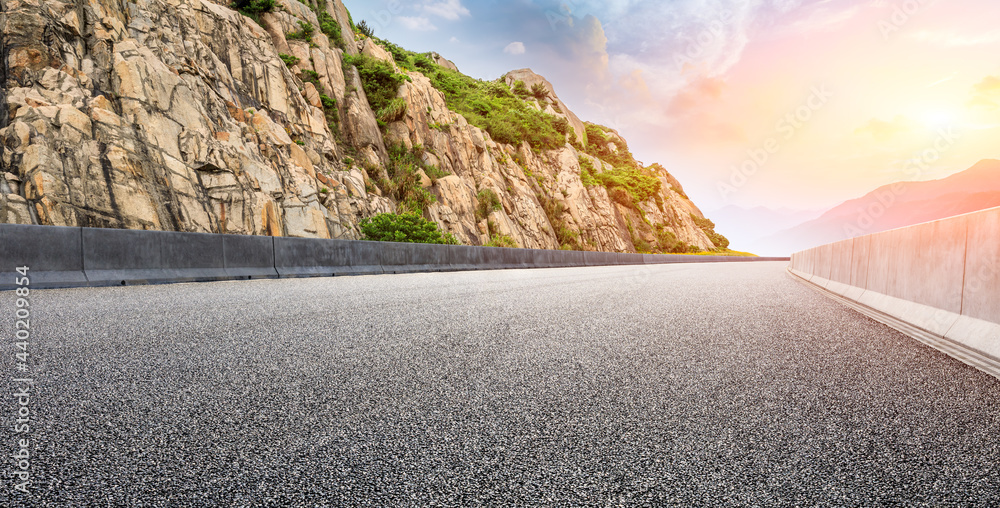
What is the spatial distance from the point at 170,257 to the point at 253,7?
82.3 feet

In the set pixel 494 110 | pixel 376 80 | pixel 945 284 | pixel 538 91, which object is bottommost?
pixel 945 284

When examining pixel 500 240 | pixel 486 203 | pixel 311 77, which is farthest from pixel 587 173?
pixel 311 77

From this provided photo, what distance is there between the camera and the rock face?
1689cm

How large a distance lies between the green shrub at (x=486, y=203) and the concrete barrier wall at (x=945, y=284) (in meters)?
30.0

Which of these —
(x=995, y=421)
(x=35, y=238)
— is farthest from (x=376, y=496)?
(x=35, y=238)

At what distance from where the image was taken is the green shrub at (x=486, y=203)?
37.2 meters

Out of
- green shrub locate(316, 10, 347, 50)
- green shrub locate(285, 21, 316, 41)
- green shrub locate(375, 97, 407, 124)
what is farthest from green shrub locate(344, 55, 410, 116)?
green shrub locate(285, 21, 316, 41)

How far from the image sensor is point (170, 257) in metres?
9.83

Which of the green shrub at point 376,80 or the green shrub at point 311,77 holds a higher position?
the green shrub at point 376,80

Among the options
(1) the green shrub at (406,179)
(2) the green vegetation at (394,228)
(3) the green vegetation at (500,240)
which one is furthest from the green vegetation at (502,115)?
(2) the green vegetation at (394,228)

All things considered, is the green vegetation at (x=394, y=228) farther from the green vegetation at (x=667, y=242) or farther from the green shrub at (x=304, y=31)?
the green vegetation at (x=667, y=242)

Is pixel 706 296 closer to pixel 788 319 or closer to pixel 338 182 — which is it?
pixel 788 319

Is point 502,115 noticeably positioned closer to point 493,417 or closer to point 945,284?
point 945,284

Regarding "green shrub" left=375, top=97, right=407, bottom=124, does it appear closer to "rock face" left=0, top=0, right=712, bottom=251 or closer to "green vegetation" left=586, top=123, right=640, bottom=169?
"rock face" left=0, top=0, right=712, bottom=251
